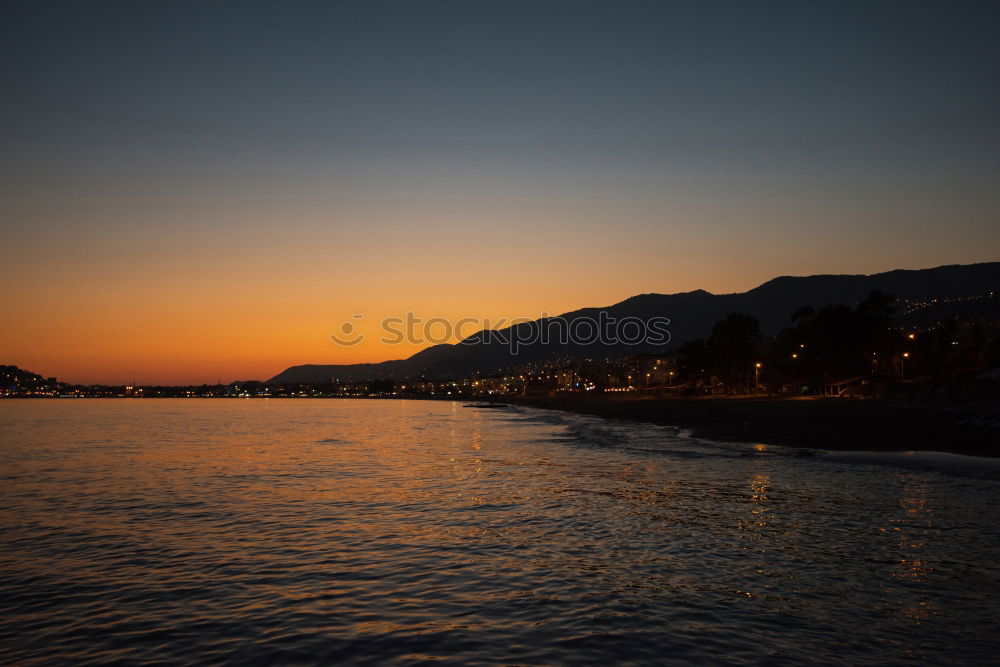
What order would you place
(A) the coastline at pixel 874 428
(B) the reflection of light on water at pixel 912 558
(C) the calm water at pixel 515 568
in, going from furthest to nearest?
(A) the coastline at pixel 874 428
(B) the reflection of light on water at pixel 912 558
(C) the calm water at pixel 515 568

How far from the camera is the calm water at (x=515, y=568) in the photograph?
9.79 m

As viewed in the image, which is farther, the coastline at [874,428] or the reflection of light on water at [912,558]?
the coastline at [874,428]

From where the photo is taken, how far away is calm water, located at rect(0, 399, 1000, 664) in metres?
9.79

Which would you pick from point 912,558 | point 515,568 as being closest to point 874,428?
point 912,558

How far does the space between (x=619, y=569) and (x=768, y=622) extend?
376 centimetres

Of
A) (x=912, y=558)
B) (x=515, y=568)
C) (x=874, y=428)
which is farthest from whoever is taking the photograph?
(x=874, y=428)

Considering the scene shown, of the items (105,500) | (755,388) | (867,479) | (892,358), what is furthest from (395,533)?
(755,388)

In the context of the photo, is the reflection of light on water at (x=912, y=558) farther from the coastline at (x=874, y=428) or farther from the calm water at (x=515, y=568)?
the coastline at (x=874, y=428)

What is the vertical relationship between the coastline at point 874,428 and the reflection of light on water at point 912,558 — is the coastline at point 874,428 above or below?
below

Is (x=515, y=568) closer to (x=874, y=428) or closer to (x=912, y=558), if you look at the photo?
(x=912, y=558)

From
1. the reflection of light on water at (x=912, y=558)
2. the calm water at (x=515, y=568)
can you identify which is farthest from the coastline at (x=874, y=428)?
the reflection of light on water at (x=912, y=558)

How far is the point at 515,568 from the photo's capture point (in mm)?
14047

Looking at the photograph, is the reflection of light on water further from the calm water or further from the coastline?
the coastline

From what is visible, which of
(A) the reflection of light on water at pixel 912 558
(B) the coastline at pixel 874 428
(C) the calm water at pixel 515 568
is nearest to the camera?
(C) the calm water at pixel 515 568
